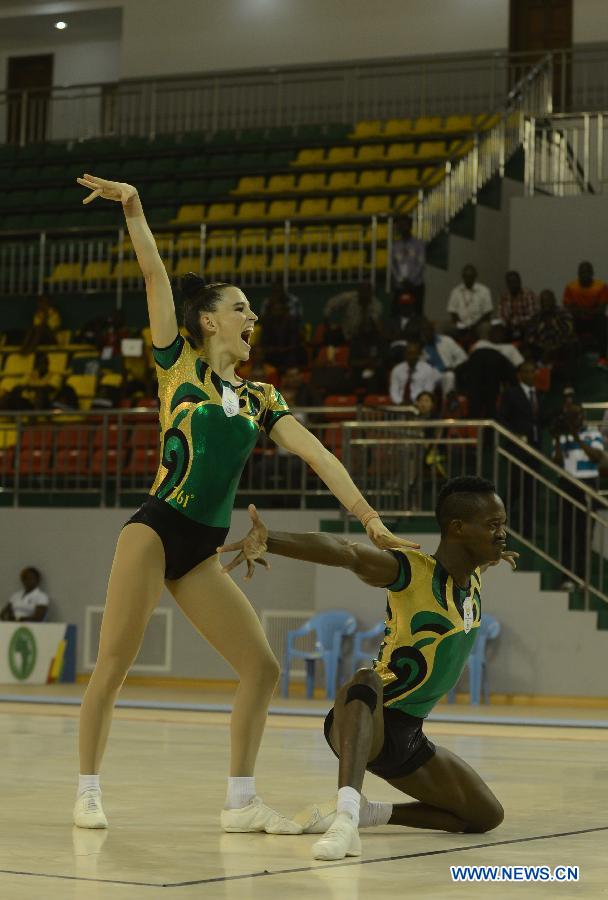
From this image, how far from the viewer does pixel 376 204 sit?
21.7 metres

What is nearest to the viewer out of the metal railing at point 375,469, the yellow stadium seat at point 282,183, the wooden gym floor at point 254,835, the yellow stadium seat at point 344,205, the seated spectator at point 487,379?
the wooden gym floor at point 254,835

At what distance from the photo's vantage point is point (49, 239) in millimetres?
23094

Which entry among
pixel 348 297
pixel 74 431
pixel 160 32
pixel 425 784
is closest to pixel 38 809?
pixel 425 784

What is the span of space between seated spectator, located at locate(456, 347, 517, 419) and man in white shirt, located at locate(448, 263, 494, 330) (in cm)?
247

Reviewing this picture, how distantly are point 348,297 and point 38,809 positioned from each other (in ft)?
44.1

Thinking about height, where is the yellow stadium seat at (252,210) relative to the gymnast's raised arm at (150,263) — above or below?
above

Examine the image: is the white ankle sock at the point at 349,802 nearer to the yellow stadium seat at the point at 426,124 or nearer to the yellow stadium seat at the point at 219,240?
the yellow stadium seat at the point at 219,240

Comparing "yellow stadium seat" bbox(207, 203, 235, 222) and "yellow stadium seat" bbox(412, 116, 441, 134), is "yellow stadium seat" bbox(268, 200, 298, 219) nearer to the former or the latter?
"yellow stadium seat" bbox(207, 203, 235, 222)

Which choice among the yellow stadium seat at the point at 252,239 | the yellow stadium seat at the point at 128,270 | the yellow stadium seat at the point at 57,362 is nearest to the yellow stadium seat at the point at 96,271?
the yellow stadium seat at the point at 128,270

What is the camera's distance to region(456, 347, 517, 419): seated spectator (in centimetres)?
1598

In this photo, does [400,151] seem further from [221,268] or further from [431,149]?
[221,268]

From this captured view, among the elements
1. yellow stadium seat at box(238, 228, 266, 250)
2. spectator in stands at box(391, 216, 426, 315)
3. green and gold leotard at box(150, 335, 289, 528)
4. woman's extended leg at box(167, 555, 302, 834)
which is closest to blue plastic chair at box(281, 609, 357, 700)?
spectator in stands at box(391, 216, 426, 315)

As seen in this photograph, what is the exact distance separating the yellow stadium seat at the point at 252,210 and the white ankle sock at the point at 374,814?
684 inches

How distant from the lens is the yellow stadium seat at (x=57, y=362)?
19.8m
